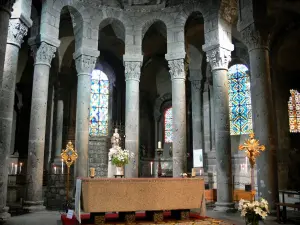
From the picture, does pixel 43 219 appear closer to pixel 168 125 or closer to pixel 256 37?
pixel 256 37

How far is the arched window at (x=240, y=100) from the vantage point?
63.4ft

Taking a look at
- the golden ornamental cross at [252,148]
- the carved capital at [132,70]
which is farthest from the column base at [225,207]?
the carved capital at [132,70]

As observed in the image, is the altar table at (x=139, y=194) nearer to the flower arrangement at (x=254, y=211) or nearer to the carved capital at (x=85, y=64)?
the flower arrangement at (x=254, y=211)

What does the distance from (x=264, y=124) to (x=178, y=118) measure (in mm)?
4927

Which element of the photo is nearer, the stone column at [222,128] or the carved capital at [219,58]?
the stone column at [222,128]

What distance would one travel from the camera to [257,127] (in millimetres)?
10727

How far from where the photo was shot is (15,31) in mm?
11148

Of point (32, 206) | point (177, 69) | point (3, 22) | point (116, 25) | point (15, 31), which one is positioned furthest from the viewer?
point (116, 25)

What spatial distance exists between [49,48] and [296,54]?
1425 centimetres

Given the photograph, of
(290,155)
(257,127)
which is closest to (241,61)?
(290,155)

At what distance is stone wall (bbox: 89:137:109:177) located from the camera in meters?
19.8

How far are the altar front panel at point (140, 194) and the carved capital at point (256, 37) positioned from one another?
5293 mm

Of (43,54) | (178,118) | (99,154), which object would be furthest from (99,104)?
(43,54)

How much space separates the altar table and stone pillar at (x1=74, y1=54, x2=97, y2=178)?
17.4ft
